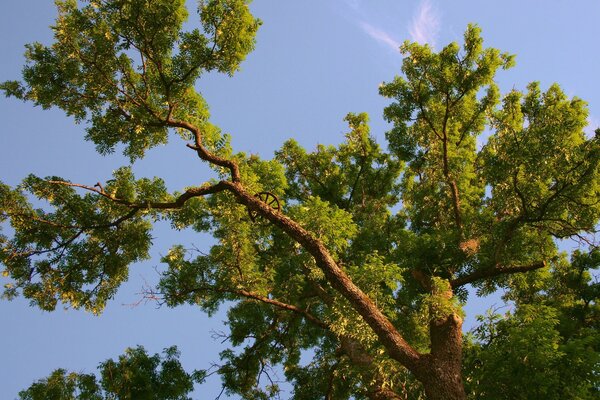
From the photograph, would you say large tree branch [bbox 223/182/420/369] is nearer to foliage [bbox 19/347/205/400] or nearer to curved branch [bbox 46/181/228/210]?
curved branch [bbox 46/181/228/210]

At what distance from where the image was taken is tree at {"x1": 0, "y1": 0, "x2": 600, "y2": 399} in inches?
350

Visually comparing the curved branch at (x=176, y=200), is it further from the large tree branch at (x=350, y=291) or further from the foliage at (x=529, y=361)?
the foliage at (x=529, y=361)

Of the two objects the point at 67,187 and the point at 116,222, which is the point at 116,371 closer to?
the point at 116,222

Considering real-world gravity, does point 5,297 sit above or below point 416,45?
below

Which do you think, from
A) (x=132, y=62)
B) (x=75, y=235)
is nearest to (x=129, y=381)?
(x=75, y=235)

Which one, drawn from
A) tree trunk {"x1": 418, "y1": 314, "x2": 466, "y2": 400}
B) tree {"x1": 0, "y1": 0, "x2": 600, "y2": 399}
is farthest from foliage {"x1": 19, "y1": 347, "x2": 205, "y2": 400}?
tree trunk {"x1": 418, "y1": 314, "x2": 466, "y2": 400}

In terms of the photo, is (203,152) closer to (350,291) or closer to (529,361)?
(350,291)

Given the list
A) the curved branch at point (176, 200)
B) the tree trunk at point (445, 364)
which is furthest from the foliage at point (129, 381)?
the tree trunk at point (445, 364)

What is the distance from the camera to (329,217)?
10.4 metres

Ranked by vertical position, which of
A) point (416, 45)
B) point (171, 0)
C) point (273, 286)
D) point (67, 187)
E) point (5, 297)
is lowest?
point (5, 297)

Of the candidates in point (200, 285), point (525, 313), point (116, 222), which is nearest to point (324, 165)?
point (200, 285)

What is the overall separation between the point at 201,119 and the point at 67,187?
3.52 m

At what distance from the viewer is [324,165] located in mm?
16438

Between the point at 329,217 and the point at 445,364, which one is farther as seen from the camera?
the point at 329,217
